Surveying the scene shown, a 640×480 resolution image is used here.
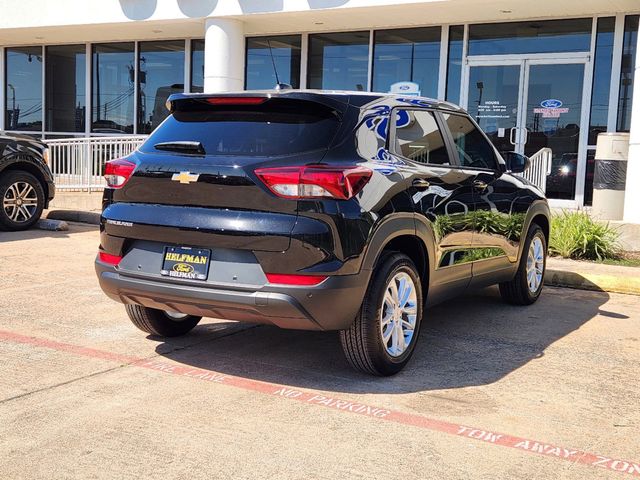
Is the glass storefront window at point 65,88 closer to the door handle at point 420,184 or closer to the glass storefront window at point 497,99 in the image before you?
the glass storefront window at point 497,99

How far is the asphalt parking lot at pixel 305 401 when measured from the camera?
3.47 m

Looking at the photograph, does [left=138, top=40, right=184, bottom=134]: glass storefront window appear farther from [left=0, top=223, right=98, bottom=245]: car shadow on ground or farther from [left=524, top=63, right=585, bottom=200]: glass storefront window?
[left=524, top=63, right=585, bottom=200]: glass storefront window

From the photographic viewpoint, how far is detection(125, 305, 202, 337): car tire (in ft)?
17.6

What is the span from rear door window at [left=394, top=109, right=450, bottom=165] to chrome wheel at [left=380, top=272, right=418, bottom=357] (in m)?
0.85

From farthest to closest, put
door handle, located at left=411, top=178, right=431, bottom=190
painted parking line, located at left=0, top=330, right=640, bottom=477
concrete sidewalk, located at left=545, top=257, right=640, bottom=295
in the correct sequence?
concrete sidewalk, located at left=545, top=257, right=640, bottom=295, door handle, located at left=411, top=178, right=431, bottom=190, painted parking line, located at left=0, top=330, right=640, bottom=477

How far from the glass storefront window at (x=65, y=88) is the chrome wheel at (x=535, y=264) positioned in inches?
590

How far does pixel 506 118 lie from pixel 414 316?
399 inches

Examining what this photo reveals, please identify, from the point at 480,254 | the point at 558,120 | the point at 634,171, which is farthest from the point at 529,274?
the point at 558,120

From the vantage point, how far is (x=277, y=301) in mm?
4234

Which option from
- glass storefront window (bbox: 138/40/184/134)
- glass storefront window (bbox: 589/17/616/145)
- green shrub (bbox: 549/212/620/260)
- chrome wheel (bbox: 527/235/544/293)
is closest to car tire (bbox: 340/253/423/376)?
chrome wheel (bbox: 527/235/544/293)

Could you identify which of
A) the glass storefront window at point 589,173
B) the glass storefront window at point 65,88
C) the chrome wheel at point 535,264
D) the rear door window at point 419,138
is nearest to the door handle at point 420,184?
the rear door window at point 419,138

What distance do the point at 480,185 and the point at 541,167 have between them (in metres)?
6.64

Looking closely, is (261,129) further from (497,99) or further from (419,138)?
(497,99)

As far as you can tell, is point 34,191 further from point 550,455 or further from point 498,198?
point 550,455
